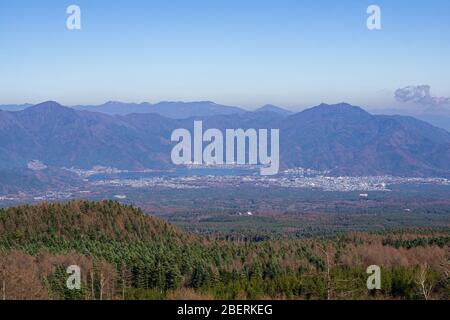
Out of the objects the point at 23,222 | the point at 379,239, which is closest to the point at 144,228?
the point at 23,222

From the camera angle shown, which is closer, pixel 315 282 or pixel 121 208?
pixel 315 282

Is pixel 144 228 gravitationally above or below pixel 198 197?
above
